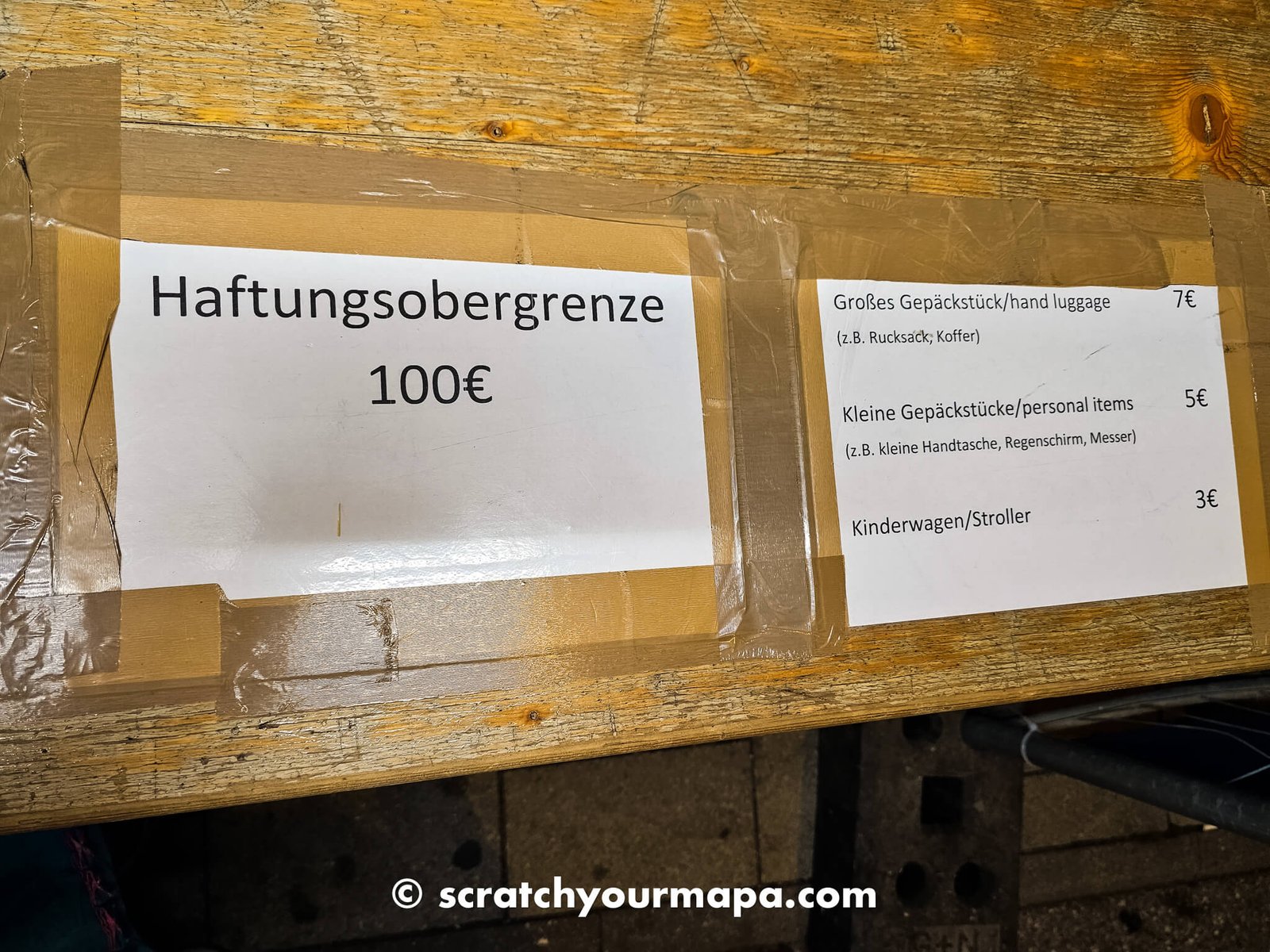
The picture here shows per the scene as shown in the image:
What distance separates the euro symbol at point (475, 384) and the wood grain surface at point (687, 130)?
0.15m

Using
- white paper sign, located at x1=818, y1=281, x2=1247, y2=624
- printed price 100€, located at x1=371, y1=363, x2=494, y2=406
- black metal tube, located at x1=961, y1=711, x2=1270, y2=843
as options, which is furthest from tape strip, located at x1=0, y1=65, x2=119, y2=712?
black metal tube, located at x1=961, y1=711, x2=1270, y2=843

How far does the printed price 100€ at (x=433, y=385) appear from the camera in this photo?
462 millimetres

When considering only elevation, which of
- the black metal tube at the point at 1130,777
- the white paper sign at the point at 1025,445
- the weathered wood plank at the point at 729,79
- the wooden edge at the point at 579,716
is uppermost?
the weathered wood plank at the point at 729,79

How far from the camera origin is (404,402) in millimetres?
464

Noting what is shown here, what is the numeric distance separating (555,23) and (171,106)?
0.26 m

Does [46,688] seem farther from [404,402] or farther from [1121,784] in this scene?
[1121,784]

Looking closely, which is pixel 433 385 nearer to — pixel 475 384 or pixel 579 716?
pixel 475 384

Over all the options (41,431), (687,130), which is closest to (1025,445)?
(687,130)

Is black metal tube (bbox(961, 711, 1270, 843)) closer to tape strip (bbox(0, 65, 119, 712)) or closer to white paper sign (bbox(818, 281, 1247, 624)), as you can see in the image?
white paper sign (bbox(818, 281, 1247, 624))

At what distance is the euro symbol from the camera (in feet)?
1.55

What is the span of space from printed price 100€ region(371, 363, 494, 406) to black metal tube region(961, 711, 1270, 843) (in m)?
0.77

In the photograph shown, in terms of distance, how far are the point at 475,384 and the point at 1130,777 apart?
816 mm


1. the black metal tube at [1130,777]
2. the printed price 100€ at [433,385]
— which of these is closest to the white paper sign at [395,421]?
the printed price 100€ at [433,385]

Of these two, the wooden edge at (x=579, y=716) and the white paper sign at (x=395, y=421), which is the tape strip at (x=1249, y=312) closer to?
the wooden edge at (x=579, y=716)
